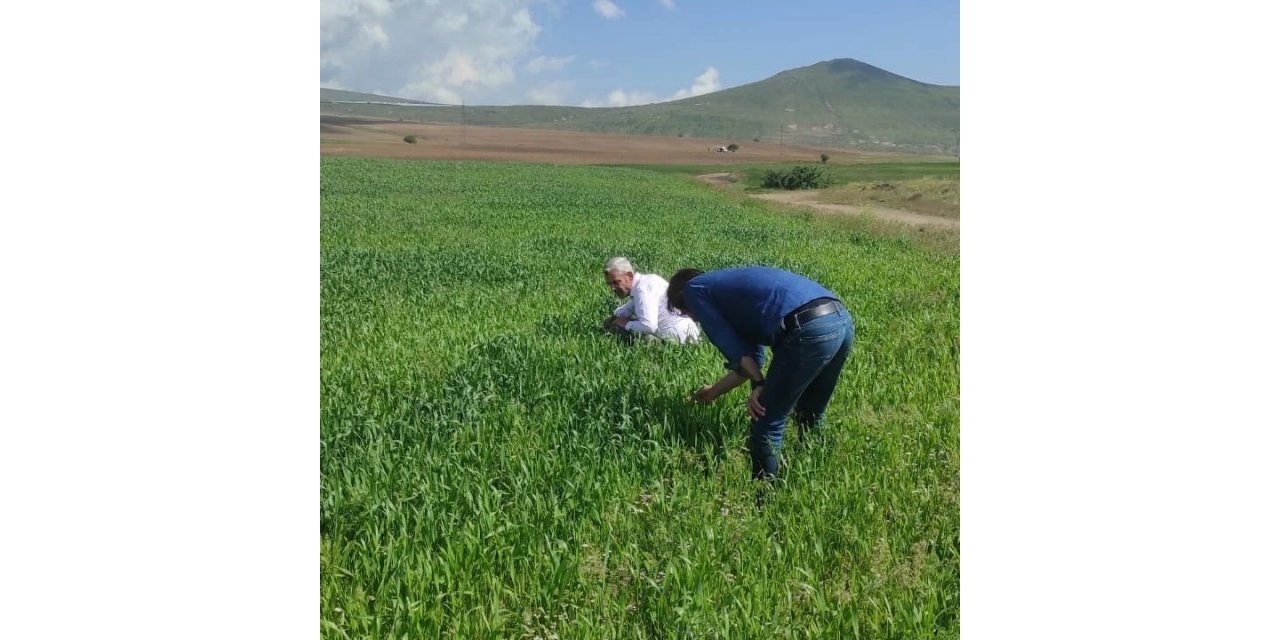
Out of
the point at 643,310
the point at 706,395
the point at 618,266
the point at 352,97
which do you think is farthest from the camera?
the point at 643,310

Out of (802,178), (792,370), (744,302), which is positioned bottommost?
(792,370)

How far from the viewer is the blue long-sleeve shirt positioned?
304cm

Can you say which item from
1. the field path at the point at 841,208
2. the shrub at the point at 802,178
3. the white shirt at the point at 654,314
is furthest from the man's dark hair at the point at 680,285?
the shrub at the point at 802,178

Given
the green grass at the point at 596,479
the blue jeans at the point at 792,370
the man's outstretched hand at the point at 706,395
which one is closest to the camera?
the green grass at the point at 596,479

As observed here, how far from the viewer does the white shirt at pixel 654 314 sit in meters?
4.66

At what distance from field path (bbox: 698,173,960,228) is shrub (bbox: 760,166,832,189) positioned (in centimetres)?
61

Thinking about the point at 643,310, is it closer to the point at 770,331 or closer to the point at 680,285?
the point at 680,285

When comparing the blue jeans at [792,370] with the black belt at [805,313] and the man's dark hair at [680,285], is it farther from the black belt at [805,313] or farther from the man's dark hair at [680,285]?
the man's dark hair at [680,285]

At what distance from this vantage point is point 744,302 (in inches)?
123

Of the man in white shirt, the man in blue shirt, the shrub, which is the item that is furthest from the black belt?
the shrub

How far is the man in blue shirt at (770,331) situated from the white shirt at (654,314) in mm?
1295

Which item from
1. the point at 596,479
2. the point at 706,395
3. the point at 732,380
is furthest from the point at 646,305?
the point at 596,479

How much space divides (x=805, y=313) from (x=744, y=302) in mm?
268
